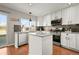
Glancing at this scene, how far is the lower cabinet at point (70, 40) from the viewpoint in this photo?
357 cm

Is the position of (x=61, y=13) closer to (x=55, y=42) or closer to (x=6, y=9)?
(x=55, y=42)

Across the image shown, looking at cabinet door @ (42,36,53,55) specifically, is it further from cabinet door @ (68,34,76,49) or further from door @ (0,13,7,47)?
door @ (0,13,7,47)

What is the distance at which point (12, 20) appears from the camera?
16.4 ft

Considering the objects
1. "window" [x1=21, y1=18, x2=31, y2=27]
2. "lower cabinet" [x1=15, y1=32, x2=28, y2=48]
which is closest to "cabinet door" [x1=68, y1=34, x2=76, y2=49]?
"lower cabinet" [x1=15, y1=32, x2=28, y2=48]

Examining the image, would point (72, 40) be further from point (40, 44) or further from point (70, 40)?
point (40, 44)

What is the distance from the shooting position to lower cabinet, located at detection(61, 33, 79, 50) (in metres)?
3.57

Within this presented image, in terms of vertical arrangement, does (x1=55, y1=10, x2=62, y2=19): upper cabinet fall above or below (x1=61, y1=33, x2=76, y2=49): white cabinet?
above

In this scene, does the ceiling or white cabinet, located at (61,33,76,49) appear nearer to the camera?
white cabinet, located at (61,33,76,49)

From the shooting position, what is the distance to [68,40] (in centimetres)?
388

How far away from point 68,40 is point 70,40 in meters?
0.11

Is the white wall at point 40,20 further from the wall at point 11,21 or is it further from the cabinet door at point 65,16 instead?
the cabinet door at point 65,16

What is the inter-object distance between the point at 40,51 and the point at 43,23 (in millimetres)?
4059

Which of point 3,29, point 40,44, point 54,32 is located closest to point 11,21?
point 3,29

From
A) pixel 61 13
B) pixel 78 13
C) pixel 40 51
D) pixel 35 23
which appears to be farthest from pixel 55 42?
pixel 35 23
